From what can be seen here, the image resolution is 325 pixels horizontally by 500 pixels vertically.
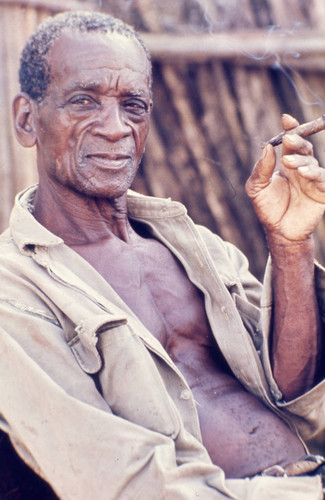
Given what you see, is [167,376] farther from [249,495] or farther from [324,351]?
[324,351]

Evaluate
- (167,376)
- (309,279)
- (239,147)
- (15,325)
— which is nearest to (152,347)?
(167,376)

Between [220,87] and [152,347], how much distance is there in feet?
7.60

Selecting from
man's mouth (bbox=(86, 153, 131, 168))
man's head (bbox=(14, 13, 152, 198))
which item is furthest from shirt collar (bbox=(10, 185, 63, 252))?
man's mouth (bbox=(86, 153, 131, 168))

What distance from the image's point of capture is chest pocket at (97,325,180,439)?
7.16 feet

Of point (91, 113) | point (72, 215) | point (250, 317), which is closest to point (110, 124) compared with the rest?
point (91, 113)

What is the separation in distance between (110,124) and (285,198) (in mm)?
648

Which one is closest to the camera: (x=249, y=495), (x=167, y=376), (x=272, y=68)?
(x=249, y=495)

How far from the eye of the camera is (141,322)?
2.53 meters

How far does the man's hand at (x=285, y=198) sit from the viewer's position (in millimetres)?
2457

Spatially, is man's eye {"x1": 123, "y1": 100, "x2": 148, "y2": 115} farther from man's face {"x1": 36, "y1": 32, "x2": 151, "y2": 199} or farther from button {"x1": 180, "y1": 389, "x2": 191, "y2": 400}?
button {"x1": 180, "y1": 389, "x2": 191, "y2": 400}

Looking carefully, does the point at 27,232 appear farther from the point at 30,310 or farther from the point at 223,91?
the point at 223,91

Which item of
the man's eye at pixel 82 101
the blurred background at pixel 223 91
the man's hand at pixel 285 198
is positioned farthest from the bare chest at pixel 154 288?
the blurred background at pixel 223 91

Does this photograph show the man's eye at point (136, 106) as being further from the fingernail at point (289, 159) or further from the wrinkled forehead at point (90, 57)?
the fingernail at point (289, 159)

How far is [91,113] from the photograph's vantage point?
8.58ft
